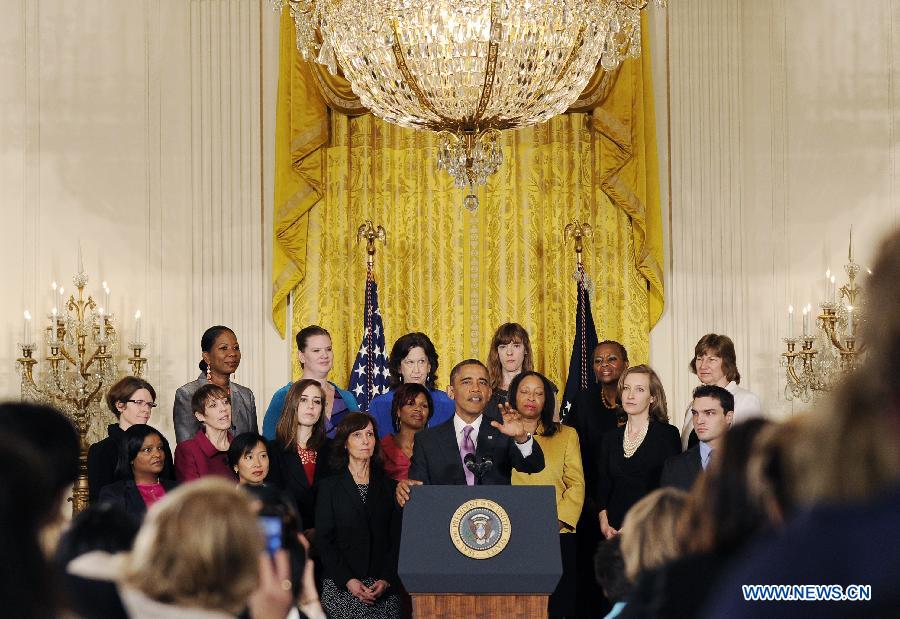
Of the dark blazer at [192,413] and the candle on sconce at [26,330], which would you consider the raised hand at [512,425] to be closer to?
the dark blazer at [192,413]

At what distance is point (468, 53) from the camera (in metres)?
6.15

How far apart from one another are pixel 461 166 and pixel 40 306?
393cm

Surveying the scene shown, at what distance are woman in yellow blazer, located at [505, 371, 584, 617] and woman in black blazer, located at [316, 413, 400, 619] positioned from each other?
745 millimetres

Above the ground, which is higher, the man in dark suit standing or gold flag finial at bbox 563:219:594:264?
gold flag finial at bbox 563:219:594:264

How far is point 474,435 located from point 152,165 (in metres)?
4.04

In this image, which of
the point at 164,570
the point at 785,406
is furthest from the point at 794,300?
the point at 164,570

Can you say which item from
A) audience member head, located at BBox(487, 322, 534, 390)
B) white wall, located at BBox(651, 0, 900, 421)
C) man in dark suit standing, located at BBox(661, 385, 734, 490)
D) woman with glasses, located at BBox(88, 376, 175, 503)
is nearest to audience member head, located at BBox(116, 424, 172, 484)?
woman with glasses, located at BBox(88, 376, 175, 503)

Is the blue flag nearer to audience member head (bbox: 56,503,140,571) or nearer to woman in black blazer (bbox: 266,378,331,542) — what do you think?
woman in black blazer (bbox: 266,378,331,542)

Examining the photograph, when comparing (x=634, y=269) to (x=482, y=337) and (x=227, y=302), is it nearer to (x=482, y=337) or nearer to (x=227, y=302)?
(x=482, y=337)

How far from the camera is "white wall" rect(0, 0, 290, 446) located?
30.3 feet

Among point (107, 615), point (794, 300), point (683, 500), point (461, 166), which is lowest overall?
point (107, 615)

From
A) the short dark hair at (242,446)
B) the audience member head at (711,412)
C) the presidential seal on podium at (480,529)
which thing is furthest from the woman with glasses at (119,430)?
the audience member head at (711,412)

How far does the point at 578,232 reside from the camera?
8742mm

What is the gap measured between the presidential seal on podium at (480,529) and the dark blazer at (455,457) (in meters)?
0.85
